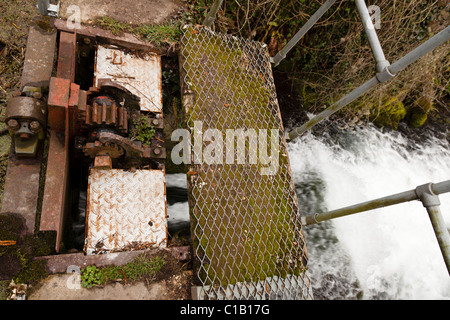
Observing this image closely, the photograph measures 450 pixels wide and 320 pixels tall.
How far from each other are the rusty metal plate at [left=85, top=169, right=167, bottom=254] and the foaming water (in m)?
2.85

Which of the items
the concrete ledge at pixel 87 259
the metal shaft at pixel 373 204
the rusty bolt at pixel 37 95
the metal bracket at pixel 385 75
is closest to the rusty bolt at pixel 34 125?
the rusty bolt at pixel 37 95

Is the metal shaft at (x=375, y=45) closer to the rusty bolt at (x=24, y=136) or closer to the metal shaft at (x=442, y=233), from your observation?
the metal shaft at (x=442, y=233)

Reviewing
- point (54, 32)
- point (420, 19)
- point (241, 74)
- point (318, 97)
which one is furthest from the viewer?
point (318, 97)

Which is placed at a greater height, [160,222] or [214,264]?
[160,222]

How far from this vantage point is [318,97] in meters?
5.20

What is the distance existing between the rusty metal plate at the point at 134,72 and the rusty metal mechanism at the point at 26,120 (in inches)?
30.5

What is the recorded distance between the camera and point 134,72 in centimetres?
349

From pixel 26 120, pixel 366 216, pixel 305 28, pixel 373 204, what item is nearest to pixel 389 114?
pixel 366 216

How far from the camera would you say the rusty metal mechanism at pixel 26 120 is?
2561 millimetres

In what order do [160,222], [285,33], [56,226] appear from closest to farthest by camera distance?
1. [56,226]
2. [160,222]
3. [285,33]

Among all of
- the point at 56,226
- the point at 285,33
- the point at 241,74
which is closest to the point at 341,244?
the point at 241,74

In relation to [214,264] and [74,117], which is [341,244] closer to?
[214,264]

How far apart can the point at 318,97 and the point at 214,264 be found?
3854 millimetres

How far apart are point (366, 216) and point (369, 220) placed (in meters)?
0.09
